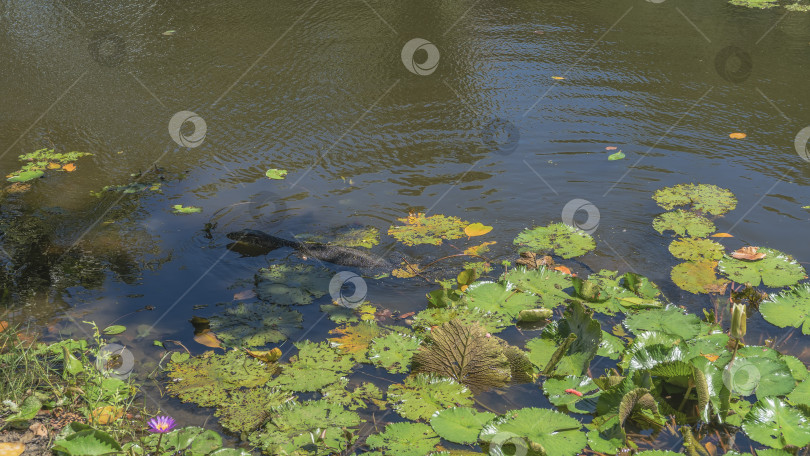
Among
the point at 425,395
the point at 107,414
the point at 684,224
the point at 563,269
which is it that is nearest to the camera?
the point at 107,414

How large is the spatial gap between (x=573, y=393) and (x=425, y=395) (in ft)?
1.90

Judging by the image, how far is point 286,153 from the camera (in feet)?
15.8

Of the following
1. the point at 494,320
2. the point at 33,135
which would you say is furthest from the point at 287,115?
the point at 494,320

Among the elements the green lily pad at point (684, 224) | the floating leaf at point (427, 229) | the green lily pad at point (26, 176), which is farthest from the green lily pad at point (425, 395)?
the green lily pad at point (26, 176)

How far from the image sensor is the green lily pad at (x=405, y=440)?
7.29 ft

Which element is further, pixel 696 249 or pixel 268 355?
pixel 696 249

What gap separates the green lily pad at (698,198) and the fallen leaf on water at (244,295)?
2.56 m

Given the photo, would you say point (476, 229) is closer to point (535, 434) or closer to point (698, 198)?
point (698, 198)

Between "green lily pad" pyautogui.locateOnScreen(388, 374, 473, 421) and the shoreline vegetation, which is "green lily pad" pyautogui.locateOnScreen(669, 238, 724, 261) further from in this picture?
"green lily pad" pyautogui.locateOnScreen(388, 374, 473, 421)

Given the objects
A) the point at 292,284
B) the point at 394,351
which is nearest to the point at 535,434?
the point at 394,351

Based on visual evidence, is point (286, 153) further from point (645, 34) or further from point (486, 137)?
point (645, 34)

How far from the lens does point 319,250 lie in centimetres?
362

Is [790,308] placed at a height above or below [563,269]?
above

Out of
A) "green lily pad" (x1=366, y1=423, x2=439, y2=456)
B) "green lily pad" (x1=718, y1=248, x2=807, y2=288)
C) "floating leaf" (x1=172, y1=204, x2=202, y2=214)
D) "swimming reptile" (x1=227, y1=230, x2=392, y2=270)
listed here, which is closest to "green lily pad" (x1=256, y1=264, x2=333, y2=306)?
"swimming reptile" (x1=227, y1=230, x2=392, y2=270)
